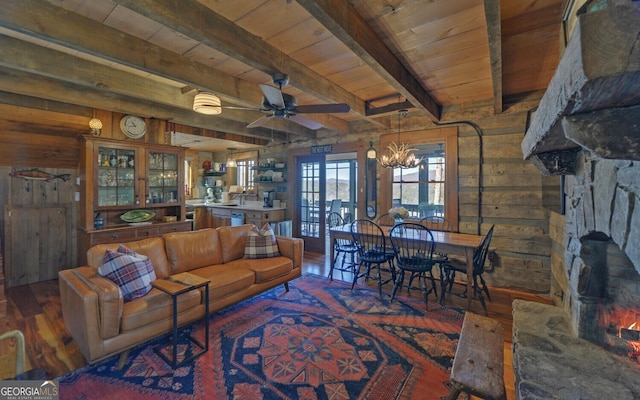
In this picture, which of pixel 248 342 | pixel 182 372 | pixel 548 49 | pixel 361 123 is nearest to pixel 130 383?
pixel 182 372

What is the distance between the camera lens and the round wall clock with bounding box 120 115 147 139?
13.3ft

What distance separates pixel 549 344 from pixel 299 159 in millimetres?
5059

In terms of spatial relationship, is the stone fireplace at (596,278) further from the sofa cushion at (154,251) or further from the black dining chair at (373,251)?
the sofa cushion at (154,251)

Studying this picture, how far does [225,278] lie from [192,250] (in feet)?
2.06

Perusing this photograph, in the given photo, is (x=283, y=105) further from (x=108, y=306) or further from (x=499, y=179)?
(x=499, y=179)

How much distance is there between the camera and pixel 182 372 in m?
2.07

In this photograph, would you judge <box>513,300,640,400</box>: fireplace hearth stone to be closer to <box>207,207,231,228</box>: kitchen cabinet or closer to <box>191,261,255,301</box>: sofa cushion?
<box>191,261,255,301</box>: sofa cushion

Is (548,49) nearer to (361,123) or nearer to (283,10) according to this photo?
(283,10)

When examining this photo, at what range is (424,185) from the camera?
14.6 feet

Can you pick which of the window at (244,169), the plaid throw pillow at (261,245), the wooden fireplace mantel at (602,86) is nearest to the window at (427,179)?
the plaid throw pillow at (261,245)

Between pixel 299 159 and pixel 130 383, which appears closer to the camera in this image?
pixel 130 383

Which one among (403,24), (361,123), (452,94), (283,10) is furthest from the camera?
(361,123)

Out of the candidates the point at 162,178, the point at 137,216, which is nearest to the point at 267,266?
the point at 137,216

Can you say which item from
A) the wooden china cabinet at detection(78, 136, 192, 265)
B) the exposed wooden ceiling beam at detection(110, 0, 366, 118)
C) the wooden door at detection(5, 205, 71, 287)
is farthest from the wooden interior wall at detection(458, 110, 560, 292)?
the wooden door at detection(5, 205, 71, 287)
